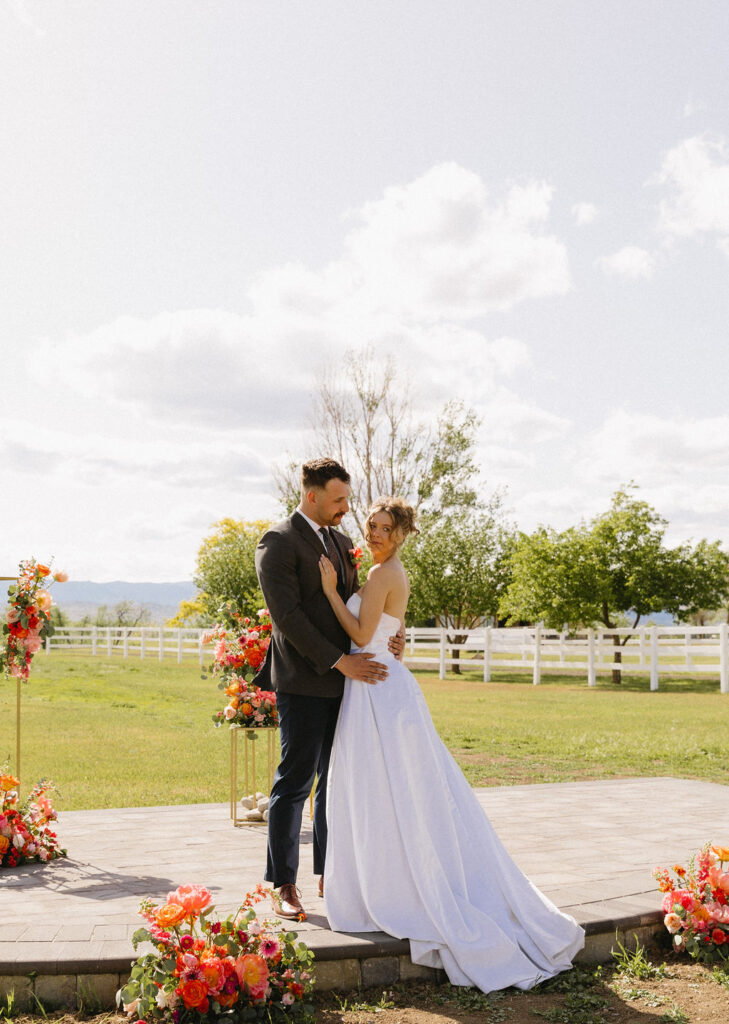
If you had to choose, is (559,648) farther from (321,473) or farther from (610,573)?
(321,473)

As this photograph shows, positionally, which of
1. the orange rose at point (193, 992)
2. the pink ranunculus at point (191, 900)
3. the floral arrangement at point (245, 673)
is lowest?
the orange rose at point (193, 992)

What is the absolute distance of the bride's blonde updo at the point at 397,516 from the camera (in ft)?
15.5

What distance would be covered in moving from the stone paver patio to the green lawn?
1589 mm

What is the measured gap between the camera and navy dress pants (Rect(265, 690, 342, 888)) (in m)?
4.62

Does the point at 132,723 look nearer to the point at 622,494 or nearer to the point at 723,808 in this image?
the point at 723,808

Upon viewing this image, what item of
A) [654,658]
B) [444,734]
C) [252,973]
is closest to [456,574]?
[654,658]

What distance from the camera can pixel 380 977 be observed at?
4.23 m

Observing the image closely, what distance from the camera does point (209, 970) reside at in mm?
3643

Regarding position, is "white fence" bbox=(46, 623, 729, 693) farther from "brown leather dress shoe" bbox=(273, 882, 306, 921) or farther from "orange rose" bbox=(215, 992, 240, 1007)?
"orange rose" bbox=(215, 992, 240, 1007)

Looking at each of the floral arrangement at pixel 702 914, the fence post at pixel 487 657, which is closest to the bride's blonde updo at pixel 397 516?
the floral arrangement at pixel 702 914

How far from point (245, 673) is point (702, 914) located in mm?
3483

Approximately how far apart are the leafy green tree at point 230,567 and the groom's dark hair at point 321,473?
26090mm

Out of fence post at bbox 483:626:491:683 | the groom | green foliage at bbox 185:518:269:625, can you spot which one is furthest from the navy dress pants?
green foliage at bbox 185:518:269:625

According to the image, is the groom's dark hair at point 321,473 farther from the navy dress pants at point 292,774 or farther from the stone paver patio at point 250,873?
the stone paver patio at point 250,873
